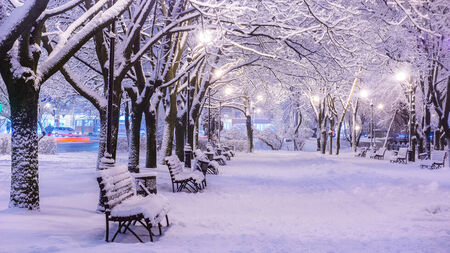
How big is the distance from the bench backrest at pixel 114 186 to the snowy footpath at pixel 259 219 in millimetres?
585

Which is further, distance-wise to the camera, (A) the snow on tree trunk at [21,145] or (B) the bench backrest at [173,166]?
(B) the bench backrest at [173,166]

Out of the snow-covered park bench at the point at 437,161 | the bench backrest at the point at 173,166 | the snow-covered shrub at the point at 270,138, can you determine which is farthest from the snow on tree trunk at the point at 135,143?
the snow-covered shrub at the point at 270,138

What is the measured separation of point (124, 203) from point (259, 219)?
2.94 meters

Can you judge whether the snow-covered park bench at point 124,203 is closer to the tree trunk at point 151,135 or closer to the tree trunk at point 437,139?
the tree trunk at point 151,135

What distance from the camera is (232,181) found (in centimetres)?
1477

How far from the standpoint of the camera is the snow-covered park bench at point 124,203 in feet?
19.7

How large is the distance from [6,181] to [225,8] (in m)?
8.15

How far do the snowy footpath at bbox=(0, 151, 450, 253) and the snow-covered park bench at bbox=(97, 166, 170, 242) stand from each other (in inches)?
12.8

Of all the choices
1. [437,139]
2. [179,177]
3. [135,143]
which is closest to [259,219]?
[179,177]

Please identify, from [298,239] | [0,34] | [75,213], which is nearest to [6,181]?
[75,213]

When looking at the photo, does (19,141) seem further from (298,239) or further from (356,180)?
(356,180)

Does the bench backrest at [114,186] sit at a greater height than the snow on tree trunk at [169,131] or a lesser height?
lesser

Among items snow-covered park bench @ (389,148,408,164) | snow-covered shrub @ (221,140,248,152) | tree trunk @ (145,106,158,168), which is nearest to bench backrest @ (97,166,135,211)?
tree trunk @ (145,106,158,168)

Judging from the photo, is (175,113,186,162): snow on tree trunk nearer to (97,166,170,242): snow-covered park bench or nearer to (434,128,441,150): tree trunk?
(97,166,170,242): snow-covered park bench
